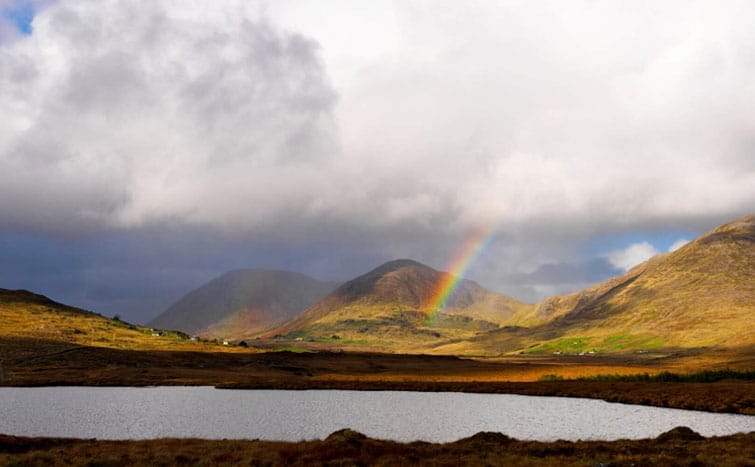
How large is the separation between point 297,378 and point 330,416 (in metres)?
77.2

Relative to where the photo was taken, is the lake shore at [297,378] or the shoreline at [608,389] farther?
the lake shore at [297,378]

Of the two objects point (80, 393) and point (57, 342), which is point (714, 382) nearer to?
point (80, 393)

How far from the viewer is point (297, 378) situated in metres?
147

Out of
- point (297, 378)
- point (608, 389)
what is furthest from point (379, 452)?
point (297, 378)

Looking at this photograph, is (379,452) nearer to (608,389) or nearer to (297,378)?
(608,389)

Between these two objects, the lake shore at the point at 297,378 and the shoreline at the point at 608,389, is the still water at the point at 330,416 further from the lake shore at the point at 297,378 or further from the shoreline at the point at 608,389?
the lake shore at the point at 297,378

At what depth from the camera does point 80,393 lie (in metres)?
103

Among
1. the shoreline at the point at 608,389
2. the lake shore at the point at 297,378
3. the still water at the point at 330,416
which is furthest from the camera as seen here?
the lake shore at the point at 297,378

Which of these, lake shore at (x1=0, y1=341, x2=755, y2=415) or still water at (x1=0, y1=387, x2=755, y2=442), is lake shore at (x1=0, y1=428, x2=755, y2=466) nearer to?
still water at (x1=0, y1=387, x2=755, y2=442)

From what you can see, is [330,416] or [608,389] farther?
[608,389]

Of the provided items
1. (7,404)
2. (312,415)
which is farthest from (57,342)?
(312,415)

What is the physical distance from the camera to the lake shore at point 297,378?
89.8 meters

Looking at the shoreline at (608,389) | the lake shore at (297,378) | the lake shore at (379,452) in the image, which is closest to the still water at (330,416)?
the shoreline at (608,389)

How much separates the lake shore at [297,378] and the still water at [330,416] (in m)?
8.21
